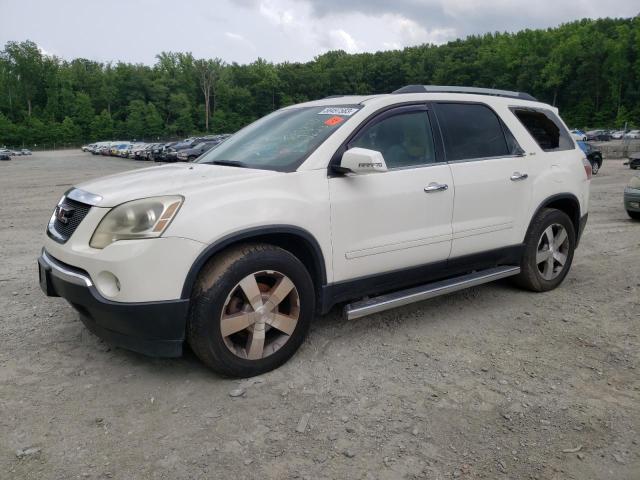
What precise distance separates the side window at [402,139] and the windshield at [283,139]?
0.21 m

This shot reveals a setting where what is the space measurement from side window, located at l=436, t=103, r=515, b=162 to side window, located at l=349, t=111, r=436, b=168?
0.18m

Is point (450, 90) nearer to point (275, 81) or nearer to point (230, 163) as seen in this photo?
point (230, 163)

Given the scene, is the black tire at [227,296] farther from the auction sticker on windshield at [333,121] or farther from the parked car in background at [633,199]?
the parked car in background at [633,199]

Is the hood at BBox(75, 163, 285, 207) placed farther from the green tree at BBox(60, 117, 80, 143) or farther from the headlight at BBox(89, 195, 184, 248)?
the green tree at BBox(60, 117, 80, 143)

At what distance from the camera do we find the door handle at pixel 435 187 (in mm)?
3988

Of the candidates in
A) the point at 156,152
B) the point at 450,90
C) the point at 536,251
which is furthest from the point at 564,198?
the point at 156,152

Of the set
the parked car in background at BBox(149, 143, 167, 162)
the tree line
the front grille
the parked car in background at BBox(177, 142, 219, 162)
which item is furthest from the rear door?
the tree line

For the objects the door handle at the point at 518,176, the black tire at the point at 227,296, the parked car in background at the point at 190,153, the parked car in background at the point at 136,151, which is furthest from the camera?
the parked car in background at the point at 136,151

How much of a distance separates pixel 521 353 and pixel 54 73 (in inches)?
4950

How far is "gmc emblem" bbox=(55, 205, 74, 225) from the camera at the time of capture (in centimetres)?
340

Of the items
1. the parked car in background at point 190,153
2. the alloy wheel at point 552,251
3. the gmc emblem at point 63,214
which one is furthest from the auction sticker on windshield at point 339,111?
the parked car in background at point 190,153

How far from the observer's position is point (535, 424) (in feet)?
9.52

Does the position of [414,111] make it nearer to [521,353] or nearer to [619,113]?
[521,353]

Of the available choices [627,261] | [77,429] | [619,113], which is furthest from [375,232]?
[619,113]
